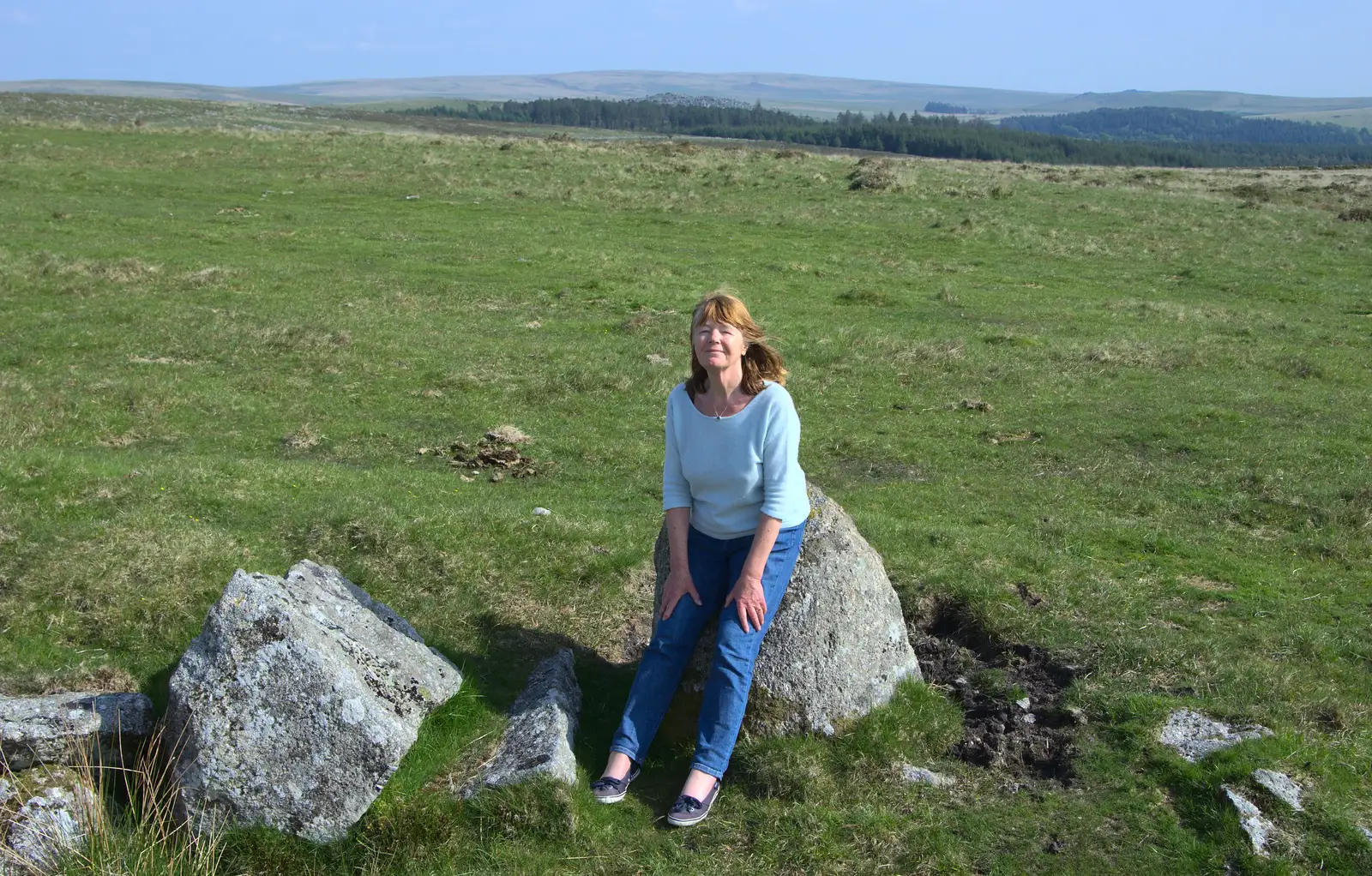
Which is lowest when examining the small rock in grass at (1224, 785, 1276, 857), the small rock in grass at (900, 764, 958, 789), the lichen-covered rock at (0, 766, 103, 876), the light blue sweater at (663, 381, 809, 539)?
the small rock in grass at (900, 764, 958, 789)

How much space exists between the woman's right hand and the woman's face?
139 centimetres

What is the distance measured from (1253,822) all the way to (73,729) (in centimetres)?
708

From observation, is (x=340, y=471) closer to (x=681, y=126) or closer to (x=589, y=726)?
(x=589, y=726)

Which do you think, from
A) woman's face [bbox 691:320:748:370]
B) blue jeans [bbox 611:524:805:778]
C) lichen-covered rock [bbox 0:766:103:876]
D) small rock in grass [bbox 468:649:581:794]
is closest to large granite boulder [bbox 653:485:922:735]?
blue jeans [bbox 611:524:805:778]

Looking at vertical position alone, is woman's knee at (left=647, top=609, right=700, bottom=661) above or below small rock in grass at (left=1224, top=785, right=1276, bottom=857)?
above

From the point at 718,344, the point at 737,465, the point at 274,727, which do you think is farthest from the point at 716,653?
the point at 274,727

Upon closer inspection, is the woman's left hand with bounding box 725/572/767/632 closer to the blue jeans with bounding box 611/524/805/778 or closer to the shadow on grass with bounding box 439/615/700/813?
the blue jeans with bounding box 611/524/805/778

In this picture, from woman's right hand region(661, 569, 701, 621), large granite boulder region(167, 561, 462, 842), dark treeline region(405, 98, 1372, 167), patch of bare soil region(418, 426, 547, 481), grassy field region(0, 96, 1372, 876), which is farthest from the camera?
dark treeline region(405, 98, 1372, 167)

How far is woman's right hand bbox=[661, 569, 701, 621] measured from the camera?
732 cm

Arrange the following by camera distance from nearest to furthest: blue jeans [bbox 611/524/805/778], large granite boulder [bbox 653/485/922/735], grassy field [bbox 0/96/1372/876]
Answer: grassy field [bbox 0/96/1372/876], blue jeans [bbox 611/524/805/778], large granite boulder [bbox 653/485/922/735]

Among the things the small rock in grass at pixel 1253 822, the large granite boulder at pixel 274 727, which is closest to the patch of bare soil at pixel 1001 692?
the small rock in grass at pixel 1253 822

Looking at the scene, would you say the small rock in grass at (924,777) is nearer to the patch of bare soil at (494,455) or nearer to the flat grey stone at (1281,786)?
the flat grey stone at (1281,786)

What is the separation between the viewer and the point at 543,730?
23.6 ft

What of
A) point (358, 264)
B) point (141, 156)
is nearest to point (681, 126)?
point (141, 156)
